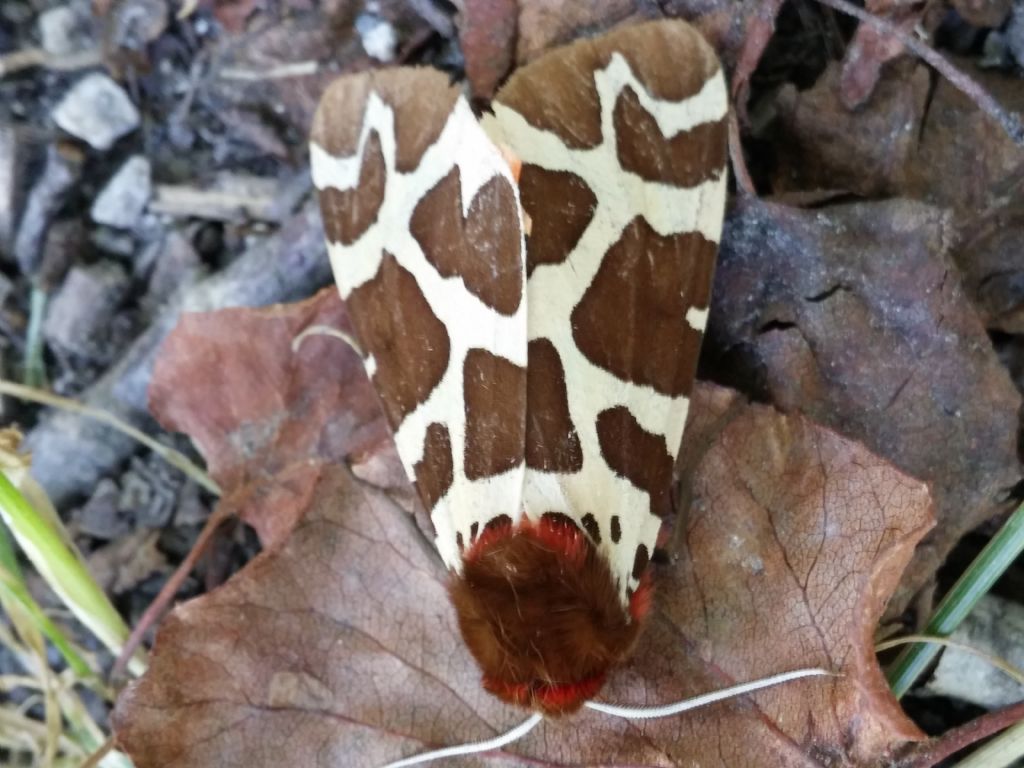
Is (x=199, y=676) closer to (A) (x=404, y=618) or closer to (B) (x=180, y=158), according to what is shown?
(A) (x=404, y=618)

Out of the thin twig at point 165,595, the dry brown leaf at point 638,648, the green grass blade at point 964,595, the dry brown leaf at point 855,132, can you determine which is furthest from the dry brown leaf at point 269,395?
the green grass blade at point 964,595

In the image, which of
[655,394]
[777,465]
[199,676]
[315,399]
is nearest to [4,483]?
[199,676]

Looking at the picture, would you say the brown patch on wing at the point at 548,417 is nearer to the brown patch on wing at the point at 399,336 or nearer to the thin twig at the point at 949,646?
the brown patch on wing at the point at 399,336

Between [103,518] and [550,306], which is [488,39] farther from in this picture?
[103,518]

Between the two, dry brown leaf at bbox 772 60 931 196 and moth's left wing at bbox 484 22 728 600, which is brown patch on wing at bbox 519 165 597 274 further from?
dry brown leaf at bbox 772 60 931 196

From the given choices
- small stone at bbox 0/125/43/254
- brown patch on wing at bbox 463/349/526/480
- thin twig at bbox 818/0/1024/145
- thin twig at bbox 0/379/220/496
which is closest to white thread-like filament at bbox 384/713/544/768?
brown patch on wing at bbox 463/349/526/480

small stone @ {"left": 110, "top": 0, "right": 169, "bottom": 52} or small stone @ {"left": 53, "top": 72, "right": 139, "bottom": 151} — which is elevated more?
small stone @ {"left": 110, "top": 0, "right": 169, "bottom": 52}
